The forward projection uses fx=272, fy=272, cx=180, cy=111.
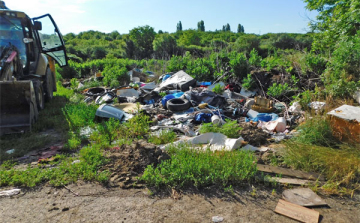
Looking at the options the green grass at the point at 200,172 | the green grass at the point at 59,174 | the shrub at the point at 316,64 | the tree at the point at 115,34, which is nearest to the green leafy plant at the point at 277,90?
the shrub at the point at 316,64

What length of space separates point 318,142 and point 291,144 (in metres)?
0.62

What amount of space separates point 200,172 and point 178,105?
3710mm

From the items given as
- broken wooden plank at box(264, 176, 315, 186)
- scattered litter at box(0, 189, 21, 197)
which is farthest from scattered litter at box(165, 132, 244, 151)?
scattered litter at box(0, 189, 21, 197)

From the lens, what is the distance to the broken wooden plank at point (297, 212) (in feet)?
9.48

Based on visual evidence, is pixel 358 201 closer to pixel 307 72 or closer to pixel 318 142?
pixel 318 142

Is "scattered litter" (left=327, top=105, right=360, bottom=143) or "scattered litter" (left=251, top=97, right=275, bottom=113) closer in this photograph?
"scattered litter" (left=327, top=105, right=360, bottom=143)

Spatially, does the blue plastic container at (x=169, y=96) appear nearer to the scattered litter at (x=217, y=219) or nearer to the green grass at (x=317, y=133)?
the green grass at (x=317, y=133)

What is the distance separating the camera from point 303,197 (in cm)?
332

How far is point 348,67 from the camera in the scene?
6.66m

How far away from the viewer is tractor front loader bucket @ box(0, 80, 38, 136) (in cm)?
547

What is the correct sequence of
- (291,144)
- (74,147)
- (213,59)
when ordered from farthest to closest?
1. (213,59)
2. (74,147)
3. (291,144)

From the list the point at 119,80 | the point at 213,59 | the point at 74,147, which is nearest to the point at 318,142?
the point at 74,147

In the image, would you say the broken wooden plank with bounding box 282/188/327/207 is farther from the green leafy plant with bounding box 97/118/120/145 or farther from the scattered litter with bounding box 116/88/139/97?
the scattered litter with bounding box 116/88/139/97

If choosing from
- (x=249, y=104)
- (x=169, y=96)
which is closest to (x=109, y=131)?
(x=169, y=96)
